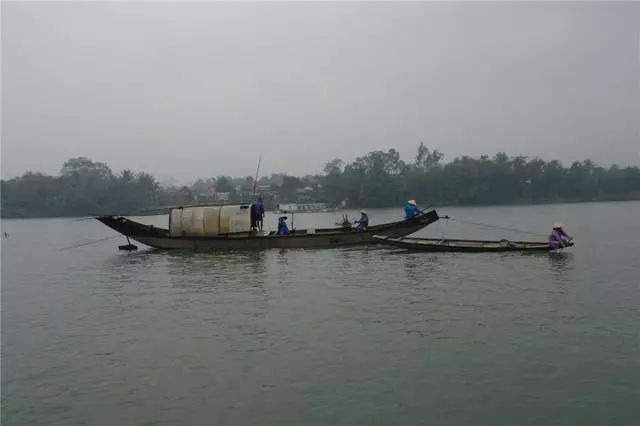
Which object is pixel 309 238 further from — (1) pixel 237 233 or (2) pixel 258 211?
(1) pixel 237 233

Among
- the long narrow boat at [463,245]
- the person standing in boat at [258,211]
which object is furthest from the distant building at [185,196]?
the long narrow boat at [463,245]

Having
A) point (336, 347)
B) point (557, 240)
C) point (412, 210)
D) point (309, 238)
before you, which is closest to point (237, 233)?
point (309, 238)

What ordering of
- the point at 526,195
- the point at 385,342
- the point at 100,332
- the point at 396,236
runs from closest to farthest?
the point at 385,342 → the point at 100,332 → the point at 396,236 → the point at 526,195

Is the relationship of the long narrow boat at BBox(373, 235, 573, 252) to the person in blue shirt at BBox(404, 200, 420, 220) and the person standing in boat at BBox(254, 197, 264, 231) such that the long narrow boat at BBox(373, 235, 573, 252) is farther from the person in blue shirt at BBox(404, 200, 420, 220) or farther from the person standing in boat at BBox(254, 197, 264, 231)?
the person standing in boat at BBox(254, 197, 264, 231)

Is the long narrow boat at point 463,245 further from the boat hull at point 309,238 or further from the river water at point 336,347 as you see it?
the river water at point 336,347

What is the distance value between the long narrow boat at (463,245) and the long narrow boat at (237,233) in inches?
30.6

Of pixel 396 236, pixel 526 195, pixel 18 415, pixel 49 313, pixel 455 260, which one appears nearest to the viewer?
pixel 18 415

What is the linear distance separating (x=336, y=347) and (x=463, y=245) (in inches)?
434

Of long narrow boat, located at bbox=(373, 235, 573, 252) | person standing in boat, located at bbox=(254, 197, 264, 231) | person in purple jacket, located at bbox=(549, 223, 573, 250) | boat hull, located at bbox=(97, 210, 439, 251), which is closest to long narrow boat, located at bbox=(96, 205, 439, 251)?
boat hull, located at bbox=(97, 210, 439, 251)

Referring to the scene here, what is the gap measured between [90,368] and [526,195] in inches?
2999

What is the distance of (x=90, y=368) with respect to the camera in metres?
8.12

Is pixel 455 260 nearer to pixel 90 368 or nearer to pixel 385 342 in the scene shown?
pixel 385 342

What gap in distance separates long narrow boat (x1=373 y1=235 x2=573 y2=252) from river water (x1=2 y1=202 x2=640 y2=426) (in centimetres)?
115

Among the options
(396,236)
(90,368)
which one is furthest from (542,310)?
(396,236)
